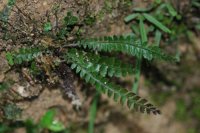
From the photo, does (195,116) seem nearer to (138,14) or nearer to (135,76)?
(135,76)

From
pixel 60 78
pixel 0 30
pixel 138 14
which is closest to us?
pixel 0 30

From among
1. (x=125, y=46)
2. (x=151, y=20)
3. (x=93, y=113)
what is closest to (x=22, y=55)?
(x=125, y=46)

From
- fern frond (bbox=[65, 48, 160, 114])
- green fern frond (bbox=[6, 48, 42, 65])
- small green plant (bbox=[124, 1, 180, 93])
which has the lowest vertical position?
fern frond (bbox=[65, 48, 160, 114])

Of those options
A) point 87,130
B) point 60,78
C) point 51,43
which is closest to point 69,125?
point 87,130

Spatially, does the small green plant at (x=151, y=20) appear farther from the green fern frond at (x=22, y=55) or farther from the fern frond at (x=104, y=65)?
the green fern frond at (x=22, y=55)

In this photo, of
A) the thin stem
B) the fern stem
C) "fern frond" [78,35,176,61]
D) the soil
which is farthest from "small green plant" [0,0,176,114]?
the fern stem

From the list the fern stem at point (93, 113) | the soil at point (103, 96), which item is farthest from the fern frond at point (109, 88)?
the fern stem at point (93, 113)

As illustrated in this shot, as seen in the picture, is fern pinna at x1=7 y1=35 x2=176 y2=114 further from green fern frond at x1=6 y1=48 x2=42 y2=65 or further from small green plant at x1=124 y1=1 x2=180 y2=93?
small green plant at x1=124 y1=1 x2=180 y2=93
